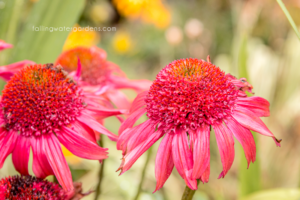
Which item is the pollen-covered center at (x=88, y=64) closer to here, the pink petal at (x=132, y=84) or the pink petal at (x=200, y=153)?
the pink petal at (x=132, y=84)

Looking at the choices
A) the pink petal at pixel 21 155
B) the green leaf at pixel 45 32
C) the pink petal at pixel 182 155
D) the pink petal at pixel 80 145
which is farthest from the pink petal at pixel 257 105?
the green leaf at pixel 45 32

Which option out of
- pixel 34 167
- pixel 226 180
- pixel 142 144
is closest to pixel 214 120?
pixel 142 144

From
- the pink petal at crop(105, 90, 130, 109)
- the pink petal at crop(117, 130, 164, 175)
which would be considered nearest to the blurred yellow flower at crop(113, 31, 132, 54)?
the pink petal at crop(105, 90, 130, 109)

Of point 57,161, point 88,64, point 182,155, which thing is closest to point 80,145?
point 57,161

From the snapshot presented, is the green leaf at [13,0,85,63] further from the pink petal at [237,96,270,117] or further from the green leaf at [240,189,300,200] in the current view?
the green leaf at [240,189,300,200]

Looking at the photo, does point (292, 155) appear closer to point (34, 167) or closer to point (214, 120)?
point (214, 120)
